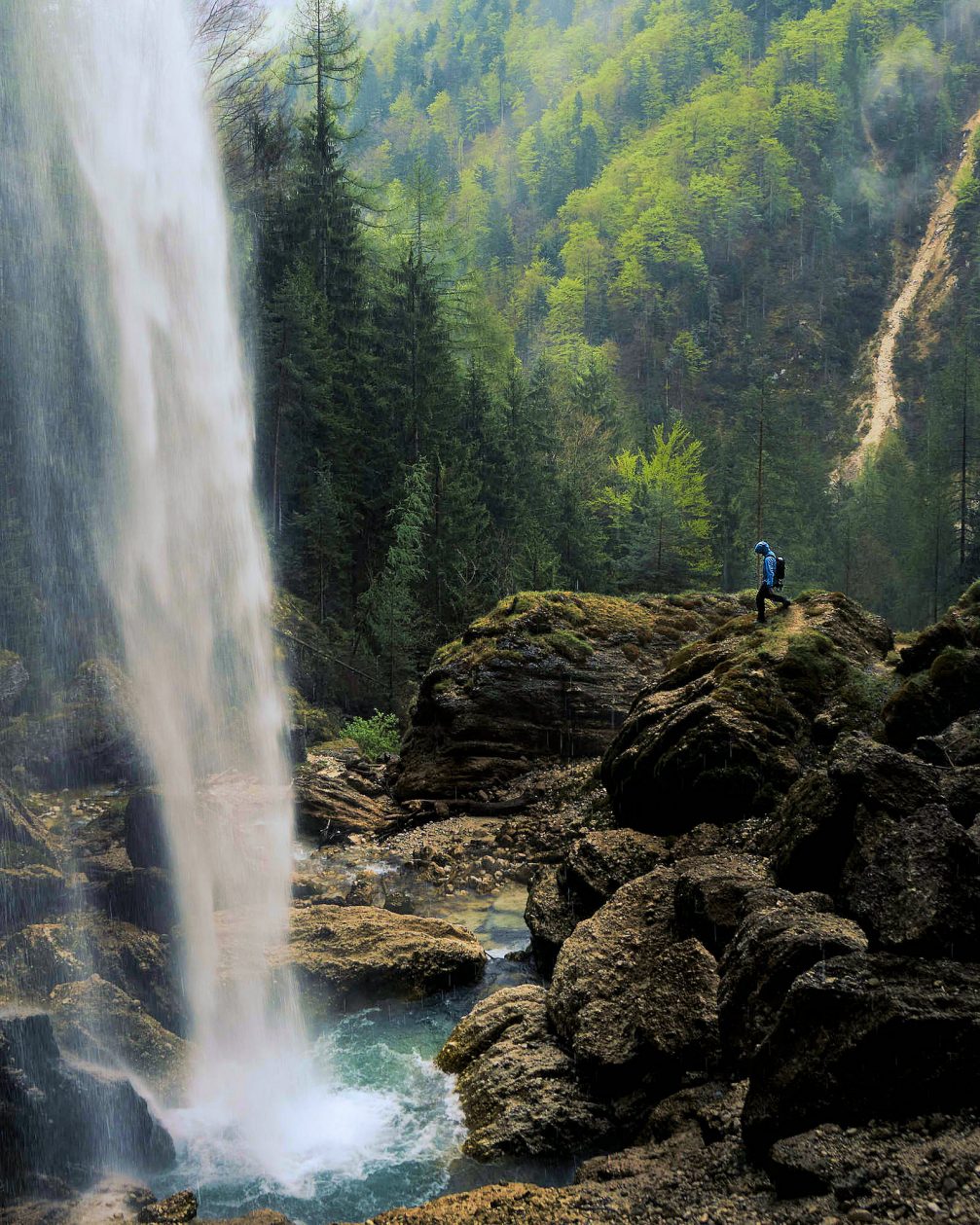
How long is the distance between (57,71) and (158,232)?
262cm

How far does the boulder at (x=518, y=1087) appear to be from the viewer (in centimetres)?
768

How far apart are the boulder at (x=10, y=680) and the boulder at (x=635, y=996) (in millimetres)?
18668

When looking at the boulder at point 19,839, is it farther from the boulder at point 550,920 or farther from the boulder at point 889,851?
the boulder at point 889,851

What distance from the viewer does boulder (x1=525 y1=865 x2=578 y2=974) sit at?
36.8ft

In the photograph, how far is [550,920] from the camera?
11.4 metres

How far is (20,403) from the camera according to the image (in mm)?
22812

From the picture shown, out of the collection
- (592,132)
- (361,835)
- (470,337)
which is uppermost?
(592,132)

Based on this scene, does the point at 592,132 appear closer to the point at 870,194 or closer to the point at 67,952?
the point at 870,194

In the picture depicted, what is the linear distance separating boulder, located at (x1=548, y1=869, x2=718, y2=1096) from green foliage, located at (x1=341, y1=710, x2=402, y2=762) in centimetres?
1897

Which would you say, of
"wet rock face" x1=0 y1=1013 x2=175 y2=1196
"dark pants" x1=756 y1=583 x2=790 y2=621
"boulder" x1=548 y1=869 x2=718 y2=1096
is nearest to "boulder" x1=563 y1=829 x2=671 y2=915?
"boulder" x1=548 y1=869 x2=718 y2=1096

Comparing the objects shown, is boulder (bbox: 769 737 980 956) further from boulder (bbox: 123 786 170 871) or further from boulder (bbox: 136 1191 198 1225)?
boulder (bbox: 123 786 170 871)

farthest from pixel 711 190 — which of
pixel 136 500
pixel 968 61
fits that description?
pixel 136 500

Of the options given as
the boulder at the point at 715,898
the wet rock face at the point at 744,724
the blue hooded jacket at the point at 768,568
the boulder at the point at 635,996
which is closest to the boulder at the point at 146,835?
the boulder at the point at 635,996

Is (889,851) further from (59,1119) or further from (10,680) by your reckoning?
(10,680)
